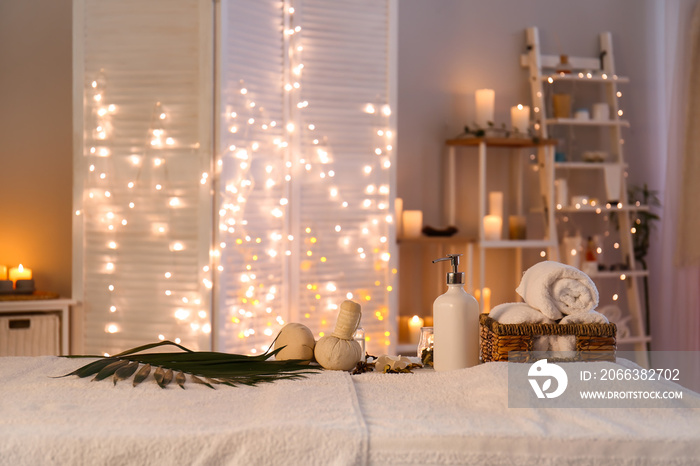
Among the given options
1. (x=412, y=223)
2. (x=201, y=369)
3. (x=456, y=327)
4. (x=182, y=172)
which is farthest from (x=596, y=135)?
(x=201, y=369)

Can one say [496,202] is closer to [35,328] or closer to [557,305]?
[35,328]

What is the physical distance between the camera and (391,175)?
3355mm

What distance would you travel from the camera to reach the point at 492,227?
3684mm

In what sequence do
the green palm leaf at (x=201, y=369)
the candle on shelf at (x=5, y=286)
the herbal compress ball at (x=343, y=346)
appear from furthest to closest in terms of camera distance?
the candle on shelf at (x=5, y=286) → the herbal compress ball at (x=343, y=346) → the green palm leaf at (x=201, y=369)

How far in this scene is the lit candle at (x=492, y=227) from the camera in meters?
3.68

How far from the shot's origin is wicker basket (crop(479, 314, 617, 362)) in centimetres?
125

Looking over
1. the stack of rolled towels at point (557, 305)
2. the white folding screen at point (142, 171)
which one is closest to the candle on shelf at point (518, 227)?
the white folding screen at point (142, 171)

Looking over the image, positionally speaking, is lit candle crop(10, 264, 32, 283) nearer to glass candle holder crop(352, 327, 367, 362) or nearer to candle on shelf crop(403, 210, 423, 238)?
candle on shelf crop(403, 210, 423, 238)

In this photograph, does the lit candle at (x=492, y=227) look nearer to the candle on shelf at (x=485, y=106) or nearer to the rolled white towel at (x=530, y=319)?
the candle on shelf at (x=485, y=106)

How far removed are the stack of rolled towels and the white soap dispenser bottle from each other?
2.3 inches

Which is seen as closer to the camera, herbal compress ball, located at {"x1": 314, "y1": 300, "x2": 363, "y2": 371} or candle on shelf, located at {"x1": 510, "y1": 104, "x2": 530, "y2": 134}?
herbal compress ball, located at {"x1": 314, "y1": 300, "x2": 363, "y2": 371}

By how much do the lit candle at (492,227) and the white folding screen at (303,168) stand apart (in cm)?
62

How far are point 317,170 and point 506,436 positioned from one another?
242 centimetres

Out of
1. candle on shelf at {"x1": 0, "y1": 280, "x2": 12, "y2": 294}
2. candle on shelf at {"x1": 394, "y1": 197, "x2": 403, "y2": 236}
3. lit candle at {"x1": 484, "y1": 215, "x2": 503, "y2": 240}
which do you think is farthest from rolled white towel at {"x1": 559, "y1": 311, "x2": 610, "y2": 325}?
candle on shelf at {"x1": 0, "y1": 280, "x2": 12, "y2": 294}
